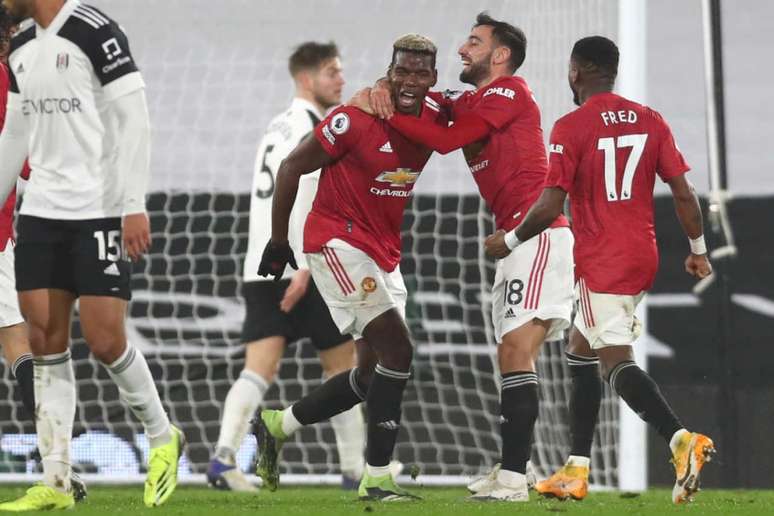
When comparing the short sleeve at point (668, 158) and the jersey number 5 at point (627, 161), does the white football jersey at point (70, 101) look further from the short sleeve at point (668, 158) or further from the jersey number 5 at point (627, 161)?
the short sleeve at point (668, 158)

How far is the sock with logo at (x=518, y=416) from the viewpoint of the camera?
515 centimetres

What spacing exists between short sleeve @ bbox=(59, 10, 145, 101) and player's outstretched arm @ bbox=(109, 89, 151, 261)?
0.12 feet

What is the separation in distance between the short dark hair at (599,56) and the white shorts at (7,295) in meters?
2.42

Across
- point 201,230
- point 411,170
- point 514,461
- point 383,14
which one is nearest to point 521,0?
point 383,14

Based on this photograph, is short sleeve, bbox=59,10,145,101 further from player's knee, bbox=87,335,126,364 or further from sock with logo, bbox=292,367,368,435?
sock with logo, bbox=292,367,368,435

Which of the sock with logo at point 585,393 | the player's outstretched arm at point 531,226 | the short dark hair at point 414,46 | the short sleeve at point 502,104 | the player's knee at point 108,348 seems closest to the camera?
the player's knee at point 108,348

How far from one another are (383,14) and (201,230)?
2.02m

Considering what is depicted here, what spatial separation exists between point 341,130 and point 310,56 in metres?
1.91

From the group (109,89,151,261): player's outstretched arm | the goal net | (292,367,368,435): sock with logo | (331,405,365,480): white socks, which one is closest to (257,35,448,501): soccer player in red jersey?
(292,367,368,435): sock with logo

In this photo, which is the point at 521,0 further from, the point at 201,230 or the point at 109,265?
the point at 109,265

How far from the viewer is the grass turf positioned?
4711 millimetres

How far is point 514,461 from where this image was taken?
5148 mm

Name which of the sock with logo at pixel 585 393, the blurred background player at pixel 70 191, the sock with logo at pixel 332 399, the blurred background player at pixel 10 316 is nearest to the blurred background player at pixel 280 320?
the sock with logo at pixel 332 399

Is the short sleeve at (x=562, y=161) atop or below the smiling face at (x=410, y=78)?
below
